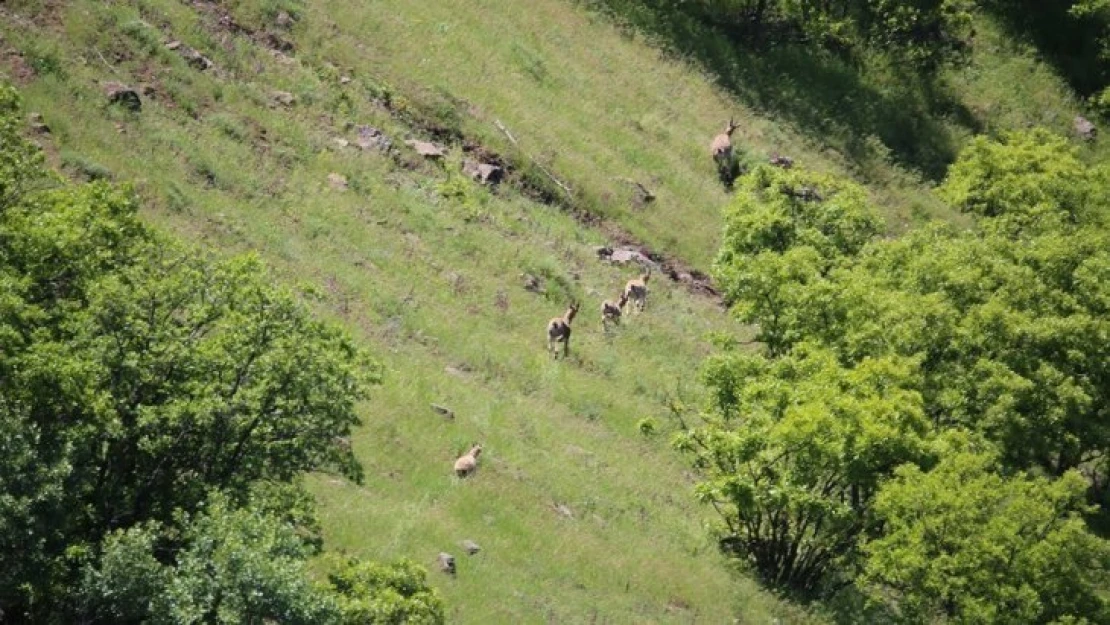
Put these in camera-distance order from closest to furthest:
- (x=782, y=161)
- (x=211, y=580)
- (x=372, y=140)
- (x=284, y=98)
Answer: (x=211, y=580) < (x=284, y=98) < (x=372, y=140) < (x=782, y=161)

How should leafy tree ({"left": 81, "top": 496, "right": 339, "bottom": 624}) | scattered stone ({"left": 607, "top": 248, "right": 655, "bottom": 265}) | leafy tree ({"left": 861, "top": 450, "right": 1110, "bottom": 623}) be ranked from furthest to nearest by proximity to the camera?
scattered stone ({"left": 607, "top": 248, "right": 655, "bottom": 265}) < leafy tree ({"left": 861, "top": 450, "right": 1110, "bottom": 623}) < leafy tree ({"left": 81, "top": 496, "right": 339, "bottom": 624})

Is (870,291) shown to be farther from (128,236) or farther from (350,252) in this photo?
(128,236)

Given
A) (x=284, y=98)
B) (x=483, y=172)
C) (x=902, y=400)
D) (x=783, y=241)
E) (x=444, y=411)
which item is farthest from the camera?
(x=483, y=172)

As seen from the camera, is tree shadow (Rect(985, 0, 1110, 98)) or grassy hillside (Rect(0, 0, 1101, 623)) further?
tree shadow (Rect(985, 0, 1110, 98))

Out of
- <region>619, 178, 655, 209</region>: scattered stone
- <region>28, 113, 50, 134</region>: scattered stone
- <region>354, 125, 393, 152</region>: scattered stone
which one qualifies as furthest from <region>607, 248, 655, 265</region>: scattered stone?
<region>28, 113, 50, 134</region>: scattered stone

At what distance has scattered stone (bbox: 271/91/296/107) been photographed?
46.3 metres

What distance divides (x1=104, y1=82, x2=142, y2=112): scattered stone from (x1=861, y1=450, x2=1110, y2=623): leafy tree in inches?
932

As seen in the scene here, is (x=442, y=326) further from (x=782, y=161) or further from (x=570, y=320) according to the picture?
(x=782, y=161)

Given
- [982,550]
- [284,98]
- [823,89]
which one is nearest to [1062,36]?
[823,89]

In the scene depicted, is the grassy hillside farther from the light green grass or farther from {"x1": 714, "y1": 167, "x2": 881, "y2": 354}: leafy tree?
{"x1": 714, "y1": 167, "x2": 881, "y2": 354}: leafy tree

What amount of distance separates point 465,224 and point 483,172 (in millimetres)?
4318

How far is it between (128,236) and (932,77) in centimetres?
5534

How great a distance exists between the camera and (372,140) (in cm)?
4725

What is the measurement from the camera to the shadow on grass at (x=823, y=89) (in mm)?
65000
